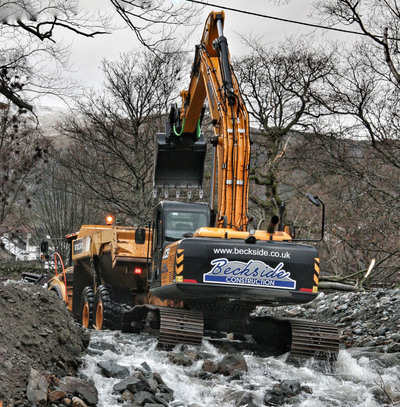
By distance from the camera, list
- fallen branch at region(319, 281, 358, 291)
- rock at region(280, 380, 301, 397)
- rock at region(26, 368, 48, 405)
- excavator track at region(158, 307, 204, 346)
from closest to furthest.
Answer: rock at region(26, 368, 48, 405), rock at region(280, 380, 301, 397), excavator track at region(158, 307, 204, 346), fallen branch at region(319, 281, 358, 291)

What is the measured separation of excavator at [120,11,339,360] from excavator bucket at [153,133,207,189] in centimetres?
145

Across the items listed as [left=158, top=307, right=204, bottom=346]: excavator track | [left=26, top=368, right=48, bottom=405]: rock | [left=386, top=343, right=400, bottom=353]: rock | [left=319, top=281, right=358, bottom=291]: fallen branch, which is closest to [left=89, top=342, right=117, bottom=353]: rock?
[left=158, top=307, right=204, bottom=346]: excavator track

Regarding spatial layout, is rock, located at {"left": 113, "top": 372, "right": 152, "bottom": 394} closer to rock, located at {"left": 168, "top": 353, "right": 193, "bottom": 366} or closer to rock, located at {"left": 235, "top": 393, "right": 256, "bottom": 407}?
rock, located at {"left": 235, "top": 393, "right": 256, "bottom": 407}

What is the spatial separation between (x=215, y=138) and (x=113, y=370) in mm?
3686

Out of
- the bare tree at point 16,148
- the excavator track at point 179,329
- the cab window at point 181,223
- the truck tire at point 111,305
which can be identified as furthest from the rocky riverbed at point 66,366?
the bare tree at point 16,148

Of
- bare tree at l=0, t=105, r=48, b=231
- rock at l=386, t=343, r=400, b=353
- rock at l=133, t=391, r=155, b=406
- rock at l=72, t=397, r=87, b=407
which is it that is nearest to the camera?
rock at l=72, t=397, r=87, b=407

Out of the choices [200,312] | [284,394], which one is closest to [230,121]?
[200,312]

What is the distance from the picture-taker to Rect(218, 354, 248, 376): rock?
725cm

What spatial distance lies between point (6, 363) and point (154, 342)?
3.23 m

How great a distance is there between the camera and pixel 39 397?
5.29 metres

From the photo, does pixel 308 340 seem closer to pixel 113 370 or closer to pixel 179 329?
pixel 179 329

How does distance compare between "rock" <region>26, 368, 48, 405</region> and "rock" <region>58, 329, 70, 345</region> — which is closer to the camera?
"rock" <region>26, 368, 48, 405</region>

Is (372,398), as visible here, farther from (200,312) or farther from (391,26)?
(391,26)

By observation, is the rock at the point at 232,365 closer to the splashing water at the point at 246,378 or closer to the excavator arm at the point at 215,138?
the splashing water at the point at 246,378
